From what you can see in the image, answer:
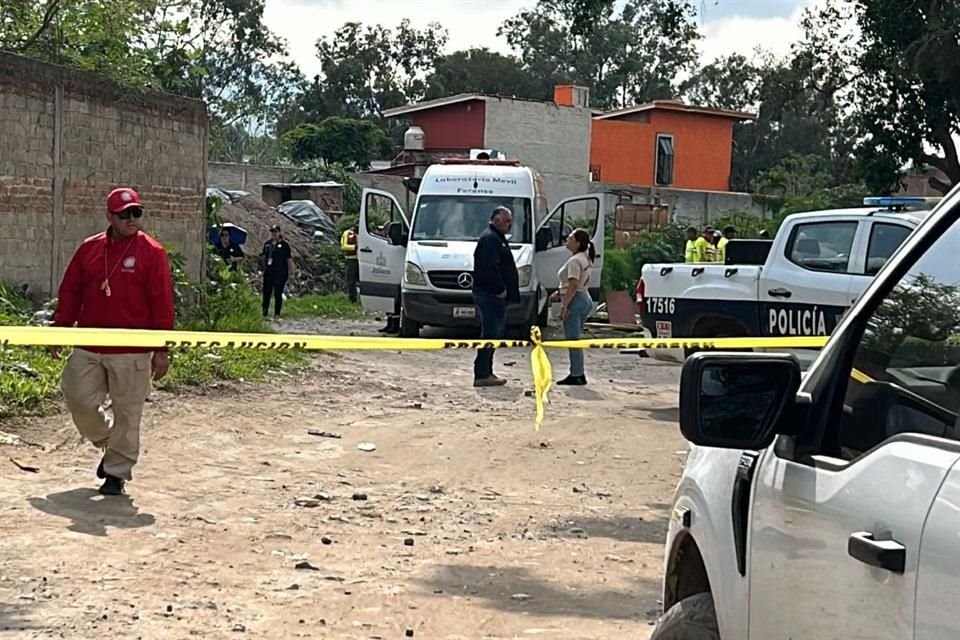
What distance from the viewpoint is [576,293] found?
14.9 metres

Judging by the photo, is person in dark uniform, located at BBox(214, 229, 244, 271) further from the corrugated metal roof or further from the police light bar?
the corrugated metal roof

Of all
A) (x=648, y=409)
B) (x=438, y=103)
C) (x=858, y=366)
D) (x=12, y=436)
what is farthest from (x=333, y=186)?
(x=858, y=366)

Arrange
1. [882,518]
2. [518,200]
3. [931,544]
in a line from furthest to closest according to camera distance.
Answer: [518,200]
[882,518]
[931,544]

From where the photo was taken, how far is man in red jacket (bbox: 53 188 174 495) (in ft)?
26.0

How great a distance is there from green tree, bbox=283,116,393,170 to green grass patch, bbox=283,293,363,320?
22.8 metres

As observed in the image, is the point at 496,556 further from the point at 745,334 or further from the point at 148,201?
the point at 148,201

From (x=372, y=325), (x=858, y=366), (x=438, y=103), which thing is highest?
(x=438, y=103)

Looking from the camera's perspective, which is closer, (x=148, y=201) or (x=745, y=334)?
(x=745, y=334)

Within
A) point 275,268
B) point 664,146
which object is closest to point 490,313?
point 275,268

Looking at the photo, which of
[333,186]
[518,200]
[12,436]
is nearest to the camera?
[12,436]

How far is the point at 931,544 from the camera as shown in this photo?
225cm

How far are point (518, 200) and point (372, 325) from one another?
3.98 m

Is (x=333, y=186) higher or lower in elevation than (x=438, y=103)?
lower

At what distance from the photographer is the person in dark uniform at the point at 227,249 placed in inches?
802
